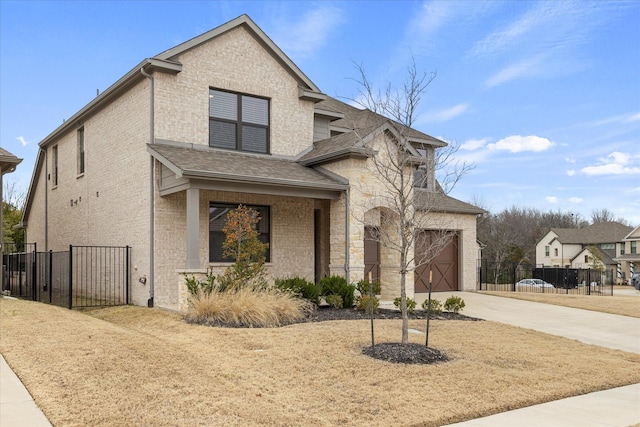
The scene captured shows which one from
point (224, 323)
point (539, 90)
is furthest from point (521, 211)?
point (224, 323)

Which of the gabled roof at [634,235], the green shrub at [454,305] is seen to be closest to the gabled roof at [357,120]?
the green shrub at [454,305]

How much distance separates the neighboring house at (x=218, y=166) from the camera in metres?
15.1

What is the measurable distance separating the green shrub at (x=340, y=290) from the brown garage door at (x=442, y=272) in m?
8.05

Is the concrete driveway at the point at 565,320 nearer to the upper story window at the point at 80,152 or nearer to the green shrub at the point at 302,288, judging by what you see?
the green shrub at the point at 302,288

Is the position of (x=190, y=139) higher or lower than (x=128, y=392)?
higher

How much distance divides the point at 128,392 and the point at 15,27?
17310 millimetres

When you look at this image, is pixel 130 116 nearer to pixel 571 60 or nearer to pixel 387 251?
pixel 387 251

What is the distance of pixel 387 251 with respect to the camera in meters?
17.8

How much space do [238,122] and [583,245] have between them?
57156 mm

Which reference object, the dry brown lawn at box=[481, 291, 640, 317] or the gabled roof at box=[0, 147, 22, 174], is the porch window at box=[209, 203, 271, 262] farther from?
the dry brown lawn at box=[481, 291, 640, 317]

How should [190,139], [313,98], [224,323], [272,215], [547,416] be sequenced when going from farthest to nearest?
[313,98]
[272,215]
[190,139]
[224,323]
[547,416]

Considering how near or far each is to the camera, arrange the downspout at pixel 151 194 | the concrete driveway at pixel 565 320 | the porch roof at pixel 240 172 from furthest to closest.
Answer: the downspout at pixel 151 194 < the porch roof at pixel 240 172 < the concrete driveway at pixel 565 320

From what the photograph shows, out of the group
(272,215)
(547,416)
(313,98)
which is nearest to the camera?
(547,416)

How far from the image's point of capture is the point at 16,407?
607 cm
